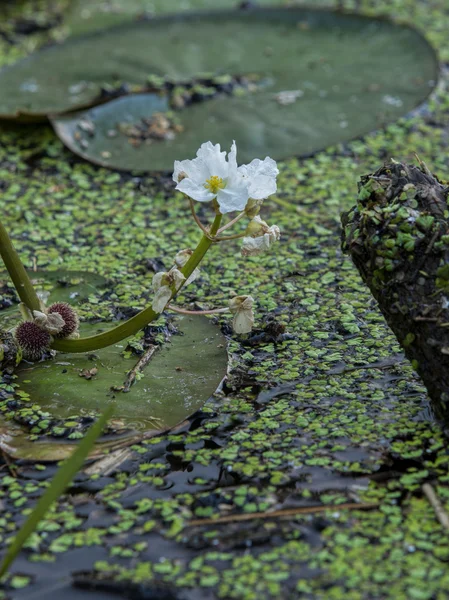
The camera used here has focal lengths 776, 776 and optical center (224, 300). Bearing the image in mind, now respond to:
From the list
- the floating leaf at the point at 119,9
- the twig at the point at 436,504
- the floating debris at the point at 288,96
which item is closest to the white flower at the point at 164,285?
the twig at the point at 436,504

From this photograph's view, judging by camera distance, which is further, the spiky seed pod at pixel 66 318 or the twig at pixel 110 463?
the spiky seed pod at pixel 66 318

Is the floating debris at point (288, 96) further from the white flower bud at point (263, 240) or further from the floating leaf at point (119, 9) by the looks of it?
Answer: the white flower bud at point (263, 240)

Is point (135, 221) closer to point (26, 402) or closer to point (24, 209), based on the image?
point (24, 209)

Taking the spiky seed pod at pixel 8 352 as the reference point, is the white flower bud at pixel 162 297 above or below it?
above

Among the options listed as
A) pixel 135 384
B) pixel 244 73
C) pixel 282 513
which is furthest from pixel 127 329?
pixel 244 73

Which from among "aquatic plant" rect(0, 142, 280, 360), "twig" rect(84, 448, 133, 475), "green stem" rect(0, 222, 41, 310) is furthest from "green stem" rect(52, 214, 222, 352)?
"twig" rect(84, 448, 133, 475)

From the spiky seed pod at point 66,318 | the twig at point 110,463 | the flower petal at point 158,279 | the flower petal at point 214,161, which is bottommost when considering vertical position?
the twig at point 110,463

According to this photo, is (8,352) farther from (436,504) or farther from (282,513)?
(436,504)

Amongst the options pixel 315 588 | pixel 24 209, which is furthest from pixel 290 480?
pixel 24 209
